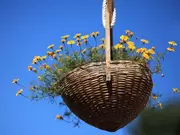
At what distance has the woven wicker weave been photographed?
1598 mm

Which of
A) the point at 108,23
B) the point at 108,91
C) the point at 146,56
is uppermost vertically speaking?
the point at 108,23

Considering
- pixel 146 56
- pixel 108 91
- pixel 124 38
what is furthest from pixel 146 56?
pixel 108 91

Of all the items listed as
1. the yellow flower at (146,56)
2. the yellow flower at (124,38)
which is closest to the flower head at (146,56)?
the yellow flower at (146,56)

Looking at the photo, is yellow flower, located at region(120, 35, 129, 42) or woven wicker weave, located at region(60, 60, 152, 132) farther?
yellow flower, located at region(120, 35, 129, 42)

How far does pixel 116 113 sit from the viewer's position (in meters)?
1.63

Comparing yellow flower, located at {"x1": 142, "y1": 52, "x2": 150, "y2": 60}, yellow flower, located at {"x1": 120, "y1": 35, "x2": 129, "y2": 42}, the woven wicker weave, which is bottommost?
the woven wicker weave

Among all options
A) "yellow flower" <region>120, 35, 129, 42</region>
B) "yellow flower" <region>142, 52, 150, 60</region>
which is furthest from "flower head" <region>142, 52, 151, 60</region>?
"yellow flower" <region>120, 35, 129, 42</region>

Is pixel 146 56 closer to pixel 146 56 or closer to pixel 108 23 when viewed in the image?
pixel 146 56

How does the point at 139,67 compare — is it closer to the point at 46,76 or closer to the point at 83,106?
the point at 83,106

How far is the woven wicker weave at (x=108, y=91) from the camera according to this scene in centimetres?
160

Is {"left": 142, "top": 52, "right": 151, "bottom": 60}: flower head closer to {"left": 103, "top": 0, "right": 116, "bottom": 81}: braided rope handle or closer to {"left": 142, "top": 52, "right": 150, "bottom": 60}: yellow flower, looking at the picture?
{"left": 142, "top": 52, "right": 150, "bottom": 60}: yellow flower

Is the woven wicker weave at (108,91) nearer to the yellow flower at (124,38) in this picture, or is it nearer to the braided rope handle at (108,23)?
the braided rope handle at (108,23)

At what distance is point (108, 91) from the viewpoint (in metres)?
1.60

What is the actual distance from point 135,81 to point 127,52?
0.18 meters
